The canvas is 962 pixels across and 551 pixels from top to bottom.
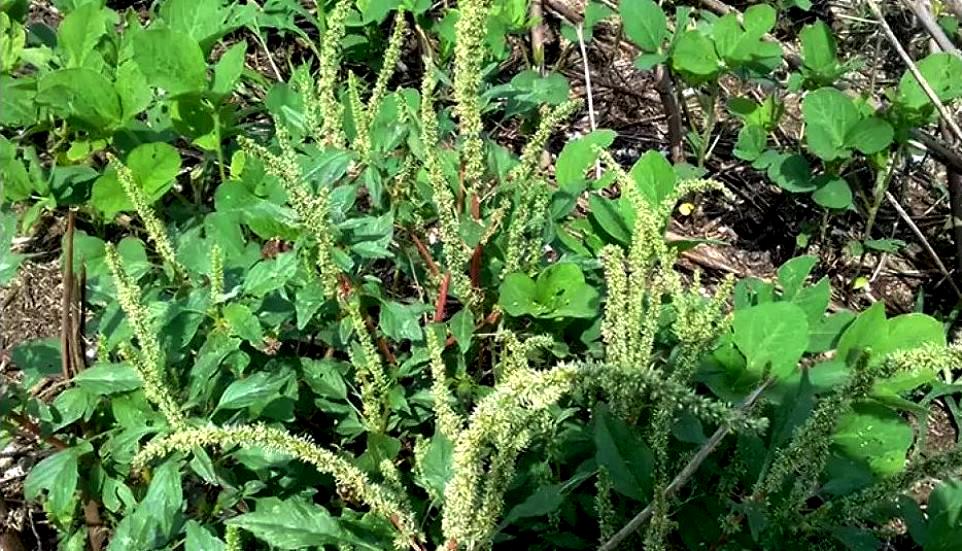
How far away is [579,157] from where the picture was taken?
6.99ft

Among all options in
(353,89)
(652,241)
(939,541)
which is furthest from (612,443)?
(353,89)

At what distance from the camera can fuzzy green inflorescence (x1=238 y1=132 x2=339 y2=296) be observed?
1.51m

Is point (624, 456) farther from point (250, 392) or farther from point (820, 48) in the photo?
point (820, 48)

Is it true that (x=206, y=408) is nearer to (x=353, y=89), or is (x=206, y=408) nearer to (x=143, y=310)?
(x=143, y=310)

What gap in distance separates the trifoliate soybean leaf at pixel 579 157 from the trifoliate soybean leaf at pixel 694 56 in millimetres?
527

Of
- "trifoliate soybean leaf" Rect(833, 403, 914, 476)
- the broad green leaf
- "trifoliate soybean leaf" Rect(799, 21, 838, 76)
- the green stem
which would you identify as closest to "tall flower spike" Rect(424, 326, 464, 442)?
"trifoliate soybean leaf" Rect(833, 403, 914, 476)

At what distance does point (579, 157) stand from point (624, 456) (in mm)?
766

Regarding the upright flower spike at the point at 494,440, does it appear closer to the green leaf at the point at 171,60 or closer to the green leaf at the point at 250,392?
the green leaf at the point at 250,392

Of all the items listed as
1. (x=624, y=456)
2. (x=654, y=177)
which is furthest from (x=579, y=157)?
(x=624, y=456)

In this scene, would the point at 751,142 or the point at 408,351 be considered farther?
the point at 751,142

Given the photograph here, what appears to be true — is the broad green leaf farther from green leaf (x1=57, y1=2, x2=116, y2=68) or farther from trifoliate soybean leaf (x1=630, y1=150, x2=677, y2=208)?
trifoliate soybean leaf (x1=630, y1=150, x2=677, y2=208)

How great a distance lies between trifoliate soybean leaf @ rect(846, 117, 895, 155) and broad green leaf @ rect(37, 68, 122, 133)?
177 centimetres

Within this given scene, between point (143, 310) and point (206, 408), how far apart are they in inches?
10.4

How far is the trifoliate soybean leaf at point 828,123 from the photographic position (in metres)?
2.49
